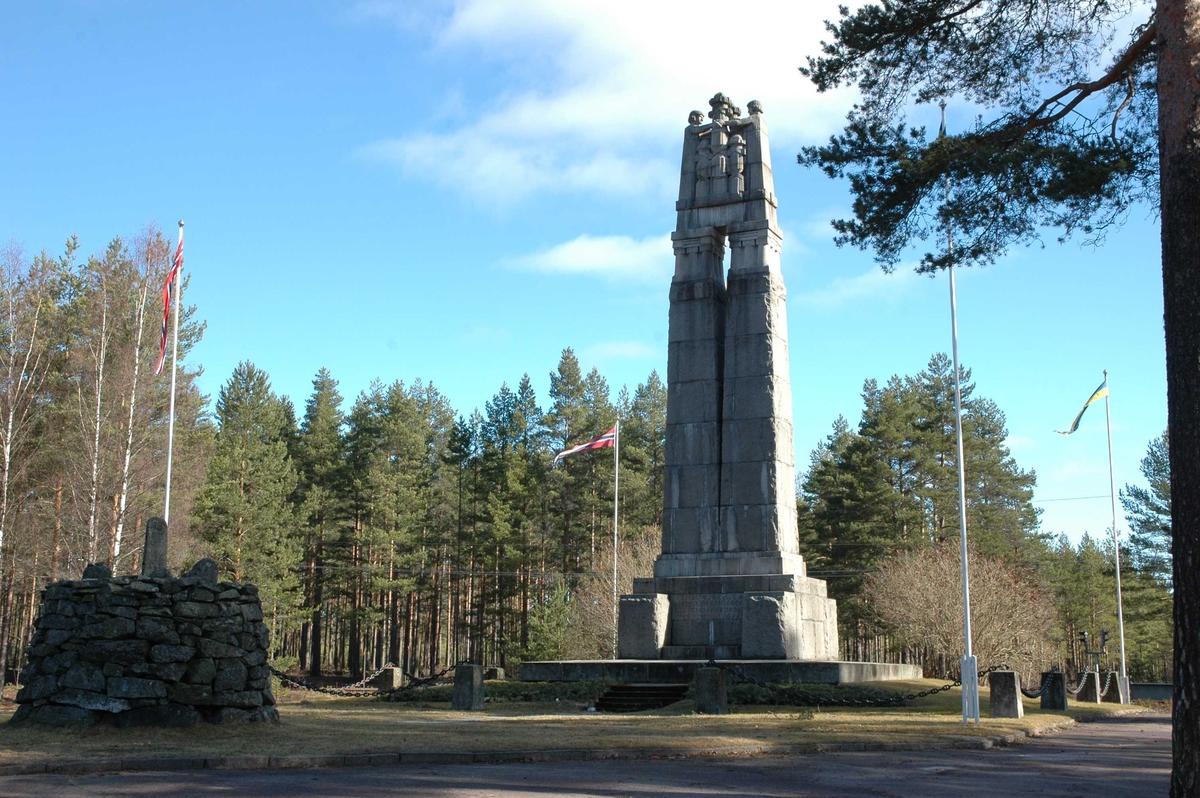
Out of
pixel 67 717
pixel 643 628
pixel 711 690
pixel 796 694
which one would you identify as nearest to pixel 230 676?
pixel 67 717

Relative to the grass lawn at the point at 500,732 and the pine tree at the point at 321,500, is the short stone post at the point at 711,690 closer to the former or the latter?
the grass lawn at the point at 500,732

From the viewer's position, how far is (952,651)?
3888cm

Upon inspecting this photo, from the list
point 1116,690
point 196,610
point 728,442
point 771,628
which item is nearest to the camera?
point 196,610

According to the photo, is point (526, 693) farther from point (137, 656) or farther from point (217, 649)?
point (137, 656)

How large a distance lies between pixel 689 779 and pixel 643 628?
1128 cm

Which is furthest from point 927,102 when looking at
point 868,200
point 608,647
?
point 608,647

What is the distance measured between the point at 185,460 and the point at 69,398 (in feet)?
13.9

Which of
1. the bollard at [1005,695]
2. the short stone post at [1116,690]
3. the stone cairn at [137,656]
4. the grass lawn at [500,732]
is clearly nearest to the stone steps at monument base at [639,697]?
the grass lawn at [500,732]

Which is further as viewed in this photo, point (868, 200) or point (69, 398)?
point (69, 398)

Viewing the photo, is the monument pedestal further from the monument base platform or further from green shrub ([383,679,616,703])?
green shrub ([383,679,616,703])

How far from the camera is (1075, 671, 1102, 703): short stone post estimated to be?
26469mm

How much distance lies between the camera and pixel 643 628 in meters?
21.1

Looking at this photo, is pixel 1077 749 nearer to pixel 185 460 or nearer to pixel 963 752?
pixel 963 752

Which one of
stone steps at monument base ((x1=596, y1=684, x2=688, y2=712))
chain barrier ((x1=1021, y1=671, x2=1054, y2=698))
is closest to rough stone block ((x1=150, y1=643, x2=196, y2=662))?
stone steps at monument base ((x1=596, y1=684, x2=688, y2=712))
